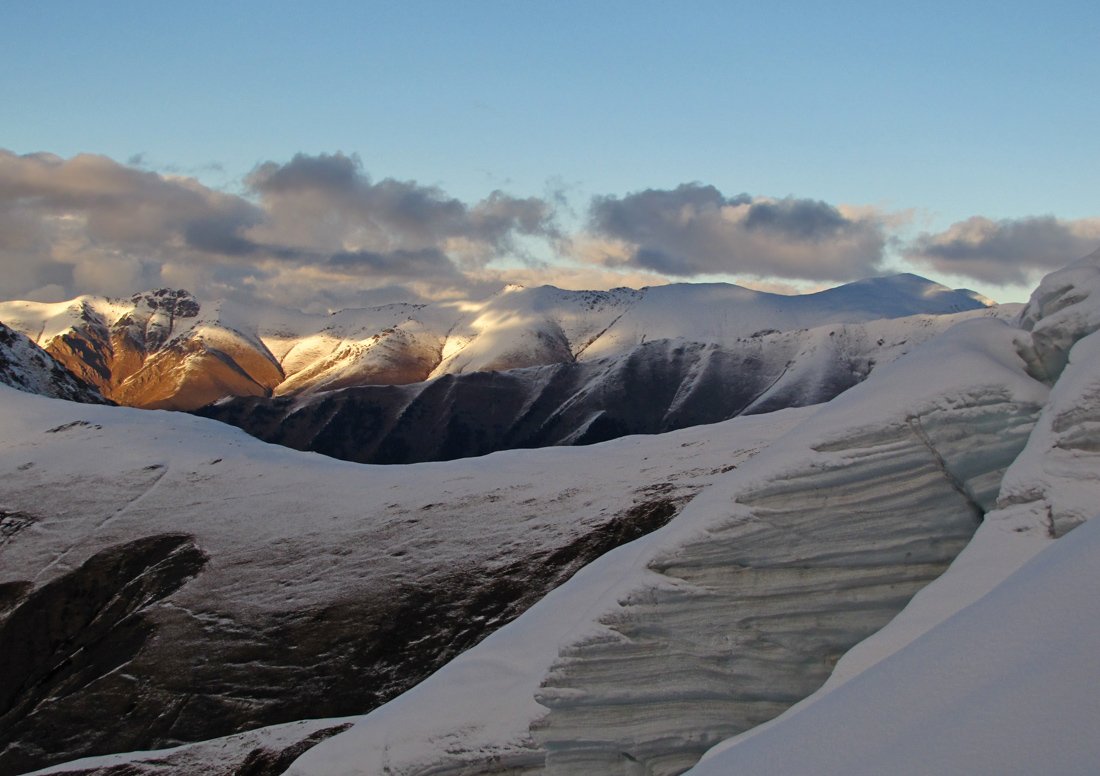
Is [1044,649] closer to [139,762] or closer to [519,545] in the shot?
[139,762]

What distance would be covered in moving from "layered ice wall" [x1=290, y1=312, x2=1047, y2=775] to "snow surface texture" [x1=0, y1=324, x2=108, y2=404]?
367 ft

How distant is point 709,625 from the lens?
1786cm

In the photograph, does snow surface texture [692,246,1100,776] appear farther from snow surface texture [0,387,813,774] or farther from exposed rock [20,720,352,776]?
snow surface texture [0,387,813,774]

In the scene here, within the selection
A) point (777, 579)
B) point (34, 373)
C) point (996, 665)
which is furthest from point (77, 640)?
point (34, 373)

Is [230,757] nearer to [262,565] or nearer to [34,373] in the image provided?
[262,565]

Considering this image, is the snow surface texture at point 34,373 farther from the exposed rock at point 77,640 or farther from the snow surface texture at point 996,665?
the snow surface texture at point 996,665

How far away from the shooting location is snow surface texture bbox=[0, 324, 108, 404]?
363 feet

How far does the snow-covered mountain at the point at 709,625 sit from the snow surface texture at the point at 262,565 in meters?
0.25

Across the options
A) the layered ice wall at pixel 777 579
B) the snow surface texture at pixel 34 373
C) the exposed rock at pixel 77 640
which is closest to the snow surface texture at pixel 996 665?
the layered ice wall at pixel 777 579

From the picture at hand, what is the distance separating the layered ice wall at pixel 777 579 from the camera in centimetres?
1744

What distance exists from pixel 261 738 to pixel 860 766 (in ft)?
94.7

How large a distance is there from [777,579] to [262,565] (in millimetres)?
43571

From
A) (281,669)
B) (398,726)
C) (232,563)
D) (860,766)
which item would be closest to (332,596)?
(281,669)

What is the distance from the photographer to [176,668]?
44094mm
